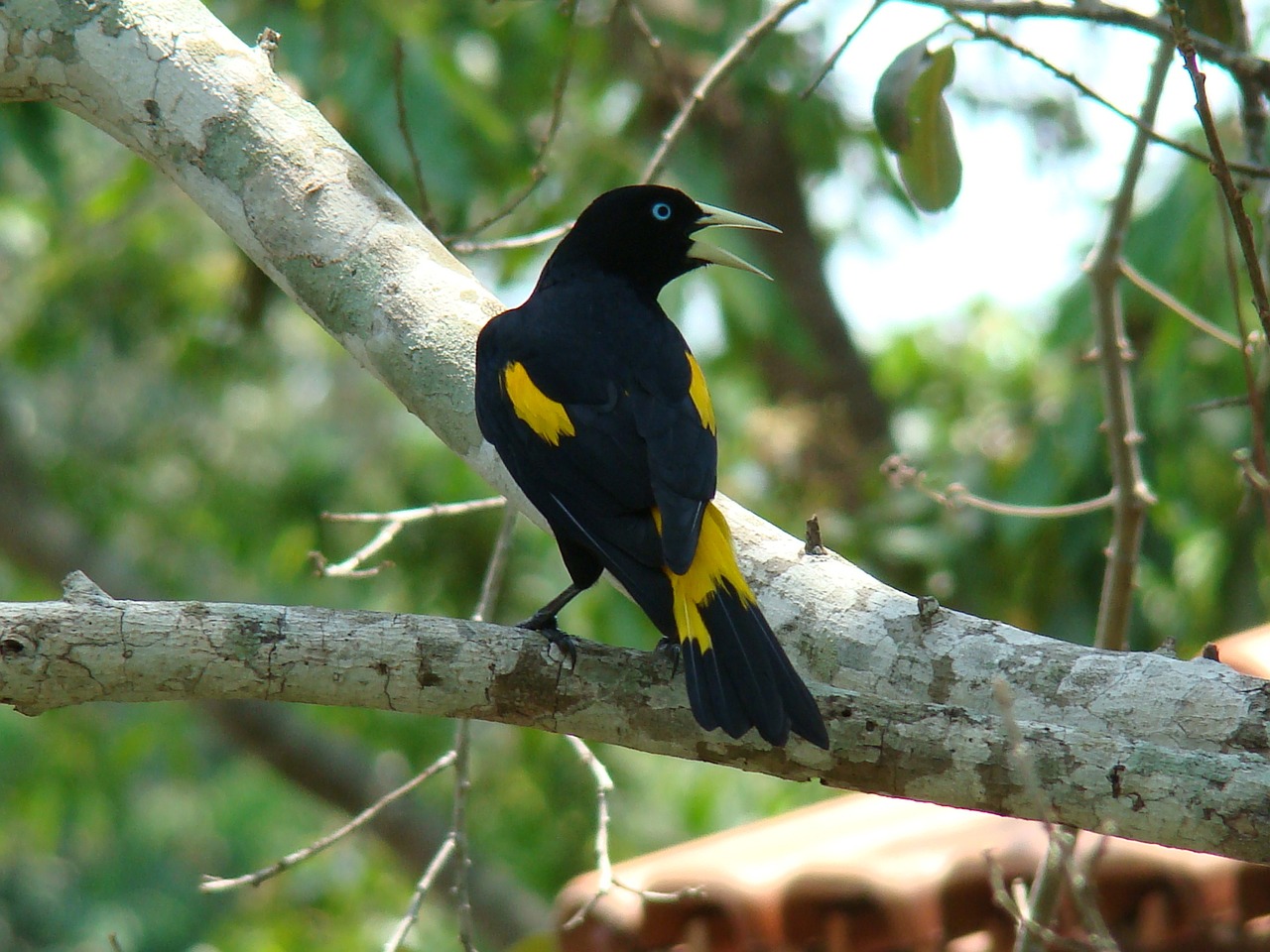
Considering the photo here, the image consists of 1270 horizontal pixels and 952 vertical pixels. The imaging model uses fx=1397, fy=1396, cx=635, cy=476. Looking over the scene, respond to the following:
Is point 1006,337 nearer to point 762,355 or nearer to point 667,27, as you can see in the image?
point 762,355

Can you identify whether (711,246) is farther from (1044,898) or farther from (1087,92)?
(1044,898)

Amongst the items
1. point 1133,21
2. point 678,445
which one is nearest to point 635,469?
point 678,445

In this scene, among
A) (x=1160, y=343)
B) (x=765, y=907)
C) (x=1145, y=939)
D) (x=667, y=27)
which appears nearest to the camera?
(x=1145, y=939)

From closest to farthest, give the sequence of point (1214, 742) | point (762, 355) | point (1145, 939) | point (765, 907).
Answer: point (1214, 742) → point (1145, 939) → point (765, 907) → point (762, 355)

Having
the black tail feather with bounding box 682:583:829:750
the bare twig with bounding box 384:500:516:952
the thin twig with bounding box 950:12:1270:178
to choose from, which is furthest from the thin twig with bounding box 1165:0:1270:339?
the bare twig with bounding box 384:500:516:952

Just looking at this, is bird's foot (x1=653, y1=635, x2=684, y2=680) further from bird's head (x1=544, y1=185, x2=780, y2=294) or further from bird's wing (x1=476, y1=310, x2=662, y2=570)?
bird's head (x1=544, y1=185, x2=780, y2=294)

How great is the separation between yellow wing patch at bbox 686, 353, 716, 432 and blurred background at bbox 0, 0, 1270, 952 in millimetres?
622

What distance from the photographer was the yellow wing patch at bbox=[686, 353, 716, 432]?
2.79 m

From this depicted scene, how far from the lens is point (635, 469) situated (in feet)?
8.43

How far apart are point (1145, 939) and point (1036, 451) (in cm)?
200

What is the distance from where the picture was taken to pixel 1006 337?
8500 mm

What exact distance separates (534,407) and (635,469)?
24 centimetres

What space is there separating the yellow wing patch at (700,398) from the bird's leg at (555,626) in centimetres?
42

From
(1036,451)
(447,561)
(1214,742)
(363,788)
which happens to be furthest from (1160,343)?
(363,788)
